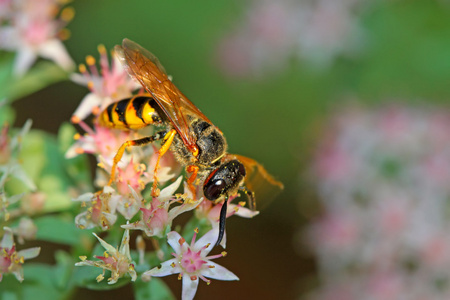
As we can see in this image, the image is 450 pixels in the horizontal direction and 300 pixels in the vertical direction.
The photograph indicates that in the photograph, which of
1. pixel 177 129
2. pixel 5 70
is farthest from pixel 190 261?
pixel 5 70

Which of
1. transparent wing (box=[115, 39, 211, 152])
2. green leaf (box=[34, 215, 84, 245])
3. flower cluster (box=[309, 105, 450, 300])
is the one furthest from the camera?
flower cluster (box=[309, 105, 450, 300])

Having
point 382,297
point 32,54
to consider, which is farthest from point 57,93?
point 382,297

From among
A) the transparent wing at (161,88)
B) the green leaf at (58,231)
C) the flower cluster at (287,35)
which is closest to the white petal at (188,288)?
the transparent wing at (161,88)

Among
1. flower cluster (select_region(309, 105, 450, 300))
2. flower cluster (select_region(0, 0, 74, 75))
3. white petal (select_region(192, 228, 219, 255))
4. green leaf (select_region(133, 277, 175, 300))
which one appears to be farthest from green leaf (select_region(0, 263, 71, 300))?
flower cluster (select_region(309, 105, 450, 300))

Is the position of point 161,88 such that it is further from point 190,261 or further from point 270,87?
point 270,87

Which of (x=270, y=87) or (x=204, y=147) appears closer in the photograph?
(x=204, y=147)

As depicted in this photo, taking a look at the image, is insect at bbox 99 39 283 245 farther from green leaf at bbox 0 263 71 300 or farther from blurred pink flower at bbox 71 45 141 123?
green leaf at bbox 0 263 71 300
